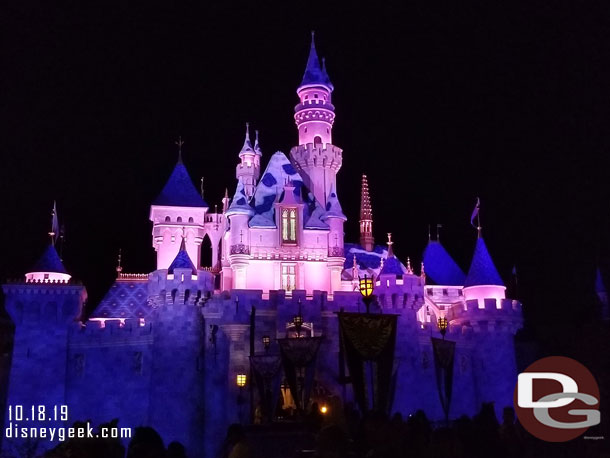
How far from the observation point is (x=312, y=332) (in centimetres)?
3712

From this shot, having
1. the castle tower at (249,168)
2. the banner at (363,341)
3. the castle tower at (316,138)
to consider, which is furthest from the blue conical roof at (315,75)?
the banner at (363,341)

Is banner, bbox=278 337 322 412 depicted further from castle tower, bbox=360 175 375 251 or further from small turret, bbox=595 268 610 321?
small turret, bbox=595 268 610 321

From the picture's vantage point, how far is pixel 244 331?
36.3 metres

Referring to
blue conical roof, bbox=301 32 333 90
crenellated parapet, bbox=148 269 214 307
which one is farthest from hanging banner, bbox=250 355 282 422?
blue conical roof, bbox=301 32 333 90

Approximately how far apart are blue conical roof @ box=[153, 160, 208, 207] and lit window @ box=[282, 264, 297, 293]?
260 inches

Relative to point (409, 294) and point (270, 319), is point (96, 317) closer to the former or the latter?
point (270, 319)

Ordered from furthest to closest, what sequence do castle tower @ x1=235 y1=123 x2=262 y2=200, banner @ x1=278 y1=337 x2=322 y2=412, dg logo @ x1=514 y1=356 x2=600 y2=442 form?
1. castle tower @ x1=235 y1=123 x2=262 y2=200
2. banner @ x1=278 y1=337 x2=322 y2=412
3. dg logo @ x1=514 y1=356 x2=600 y2=442

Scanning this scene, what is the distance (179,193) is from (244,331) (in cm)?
1181

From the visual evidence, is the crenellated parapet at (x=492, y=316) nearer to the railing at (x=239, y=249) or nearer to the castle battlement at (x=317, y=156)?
the castle battlement at (x=317, y=156)

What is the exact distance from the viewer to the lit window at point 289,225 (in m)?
41.7

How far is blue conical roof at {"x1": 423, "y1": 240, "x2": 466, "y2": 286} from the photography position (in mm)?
47594

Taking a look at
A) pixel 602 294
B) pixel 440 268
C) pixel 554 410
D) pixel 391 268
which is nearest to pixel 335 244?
pixel 391 268

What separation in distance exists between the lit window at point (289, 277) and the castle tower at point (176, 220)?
5922 mm

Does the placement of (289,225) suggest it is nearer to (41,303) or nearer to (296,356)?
(296,356)
